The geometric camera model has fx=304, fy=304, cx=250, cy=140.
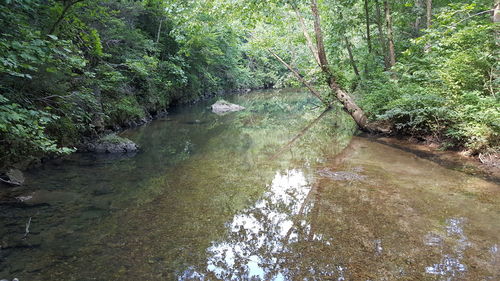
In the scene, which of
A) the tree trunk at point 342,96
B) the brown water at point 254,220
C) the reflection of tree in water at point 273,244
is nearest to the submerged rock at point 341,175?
the brown water at point 254,220

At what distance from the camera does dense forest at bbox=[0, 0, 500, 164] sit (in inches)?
181

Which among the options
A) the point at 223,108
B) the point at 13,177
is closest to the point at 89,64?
the point at 13,177

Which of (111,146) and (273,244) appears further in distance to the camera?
(111,146)

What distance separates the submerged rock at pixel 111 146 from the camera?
8953 millimetres

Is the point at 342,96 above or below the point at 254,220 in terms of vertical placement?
above

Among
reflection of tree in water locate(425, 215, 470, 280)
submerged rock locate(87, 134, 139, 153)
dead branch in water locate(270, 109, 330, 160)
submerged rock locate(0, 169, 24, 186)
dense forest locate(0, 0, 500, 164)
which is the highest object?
dense forest locate(0, 0, 500, 164)

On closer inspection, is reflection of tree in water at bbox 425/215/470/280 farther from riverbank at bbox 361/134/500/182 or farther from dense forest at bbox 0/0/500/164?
dense forest at bbox 0/0/500/164

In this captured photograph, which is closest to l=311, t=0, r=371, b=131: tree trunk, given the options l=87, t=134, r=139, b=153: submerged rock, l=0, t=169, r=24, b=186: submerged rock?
l=87, t=134, r=139, b=153: submerged rock

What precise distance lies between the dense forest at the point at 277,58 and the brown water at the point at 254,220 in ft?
3.81

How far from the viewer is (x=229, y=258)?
3.70 m

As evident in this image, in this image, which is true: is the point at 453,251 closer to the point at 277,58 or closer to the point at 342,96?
the point at 342,96

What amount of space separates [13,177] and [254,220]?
482 centimetres

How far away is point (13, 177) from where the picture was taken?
5875mm

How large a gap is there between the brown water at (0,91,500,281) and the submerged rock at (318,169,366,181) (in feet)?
0.19
